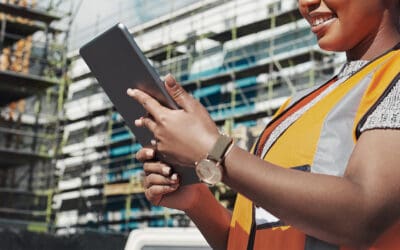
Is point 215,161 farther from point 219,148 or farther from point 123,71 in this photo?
point 123,71

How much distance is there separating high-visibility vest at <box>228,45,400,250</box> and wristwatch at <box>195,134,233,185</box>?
0.29 ft

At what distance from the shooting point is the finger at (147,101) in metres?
0.62

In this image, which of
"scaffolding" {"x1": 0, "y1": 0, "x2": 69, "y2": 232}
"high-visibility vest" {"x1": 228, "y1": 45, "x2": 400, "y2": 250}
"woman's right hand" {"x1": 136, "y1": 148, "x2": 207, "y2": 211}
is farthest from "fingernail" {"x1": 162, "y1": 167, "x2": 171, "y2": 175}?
"scaffolding" {"x1": 0, "y1": 0, "x2": 69, "y2": 232}

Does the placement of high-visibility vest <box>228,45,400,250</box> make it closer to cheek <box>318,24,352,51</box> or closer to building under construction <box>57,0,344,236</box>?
cheek <box>318,24,352,51</box>

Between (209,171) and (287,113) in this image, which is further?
(287,113)

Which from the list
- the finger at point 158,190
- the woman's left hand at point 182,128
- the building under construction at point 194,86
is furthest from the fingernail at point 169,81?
the building under construction at point 194,86

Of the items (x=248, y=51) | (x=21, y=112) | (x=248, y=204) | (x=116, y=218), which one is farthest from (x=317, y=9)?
(x=116, y=218)

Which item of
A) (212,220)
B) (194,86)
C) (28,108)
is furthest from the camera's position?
(28,108)

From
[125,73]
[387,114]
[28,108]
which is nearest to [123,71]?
[125,73]

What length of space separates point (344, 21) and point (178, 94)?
181 mm

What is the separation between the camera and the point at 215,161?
1.95ft

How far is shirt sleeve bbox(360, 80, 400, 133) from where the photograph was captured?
23.0 inches

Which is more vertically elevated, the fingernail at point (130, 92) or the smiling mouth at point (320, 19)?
the smiling mouth at point (320, 19)

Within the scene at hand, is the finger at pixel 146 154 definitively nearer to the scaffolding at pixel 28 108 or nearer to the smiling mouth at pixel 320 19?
the smiling mouth at pixel 320 19
